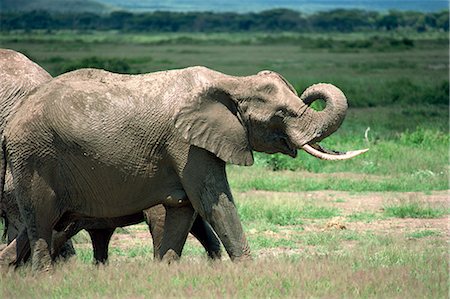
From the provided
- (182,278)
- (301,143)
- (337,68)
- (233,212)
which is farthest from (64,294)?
(337,68)

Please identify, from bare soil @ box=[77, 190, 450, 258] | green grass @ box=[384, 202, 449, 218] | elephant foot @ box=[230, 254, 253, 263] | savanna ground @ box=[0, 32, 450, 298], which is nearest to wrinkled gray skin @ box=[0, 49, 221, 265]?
savanna ground @ box=[0, 32, 450, 298]

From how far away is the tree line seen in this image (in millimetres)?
125200

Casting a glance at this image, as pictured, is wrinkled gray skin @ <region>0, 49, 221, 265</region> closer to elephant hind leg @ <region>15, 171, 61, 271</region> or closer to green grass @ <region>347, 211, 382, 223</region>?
elephant hind leg @ <region>15, 171, 61, 271</region>

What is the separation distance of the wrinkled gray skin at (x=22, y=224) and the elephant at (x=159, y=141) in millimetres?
422

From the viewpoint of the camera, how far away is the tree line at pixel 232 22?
411ft

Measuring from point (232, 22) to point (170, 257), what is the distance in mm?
127620

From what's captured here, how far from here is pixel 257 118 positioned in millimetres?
8742

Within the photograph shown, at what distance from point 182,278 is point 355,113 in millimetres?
17673

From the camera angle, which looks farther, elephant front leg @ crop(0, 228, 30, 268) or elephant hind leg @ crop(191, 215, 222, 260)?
elephant hind leg @ crop(191, 215, 222, 260)

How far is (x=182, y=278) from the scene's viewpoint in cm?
820

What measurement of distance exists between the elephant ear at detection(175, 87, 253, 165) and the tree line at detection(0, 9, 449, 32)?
114m

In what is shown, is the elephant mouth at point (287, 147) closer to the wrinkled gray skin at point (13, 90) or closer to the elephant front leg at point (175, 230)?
the elephant front leg at point (175, 230)

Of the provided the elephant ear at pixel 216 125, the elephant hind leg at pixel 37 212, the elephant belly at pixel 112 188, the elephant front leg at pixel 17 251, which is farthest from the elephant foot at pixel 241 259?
the elephant front leg at pixel 17 251

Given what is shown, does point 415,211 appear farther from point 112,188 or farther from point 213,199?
point 112,188
